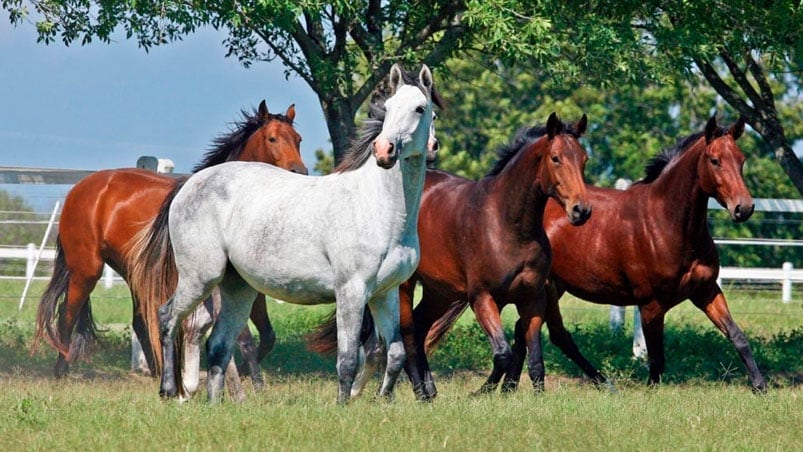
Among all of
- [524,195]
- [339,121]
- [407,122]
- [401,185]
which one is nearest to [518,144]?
[524,195]

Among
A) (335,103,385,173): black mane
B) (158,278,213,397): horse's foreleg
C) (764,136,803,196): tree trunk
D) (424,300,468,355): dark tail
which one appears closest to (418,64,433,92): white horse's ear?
(335,103,385,173): black mane

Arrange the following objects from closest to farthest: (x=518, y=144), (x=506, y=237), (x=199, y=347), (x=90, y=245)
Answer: (x=199, y=347), (x=506, y=237), (x=518, y=144), (x=90, y=245)

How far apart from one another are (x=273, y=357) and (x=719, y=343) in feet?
16.1

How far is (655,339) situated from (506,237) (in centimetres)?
177

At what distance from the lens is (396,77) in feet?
25.1

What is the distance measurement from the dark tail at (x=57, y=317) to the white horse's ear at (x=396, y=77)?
459 centimetres

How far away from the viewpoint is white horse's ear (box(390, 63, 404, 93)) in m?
7.62

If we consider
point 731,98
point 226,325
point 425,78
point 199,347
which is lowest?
point 199,347

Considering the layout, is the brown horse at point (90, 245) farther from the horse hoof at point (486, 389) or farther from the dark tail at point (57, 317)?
the horse hoof at point (486, 389)

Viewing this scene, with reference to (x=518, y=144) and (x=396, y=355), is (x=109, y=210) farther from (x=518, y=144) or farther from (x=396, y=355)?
(x=396, y=355)

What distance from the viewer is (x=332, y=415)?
6758 millimetres

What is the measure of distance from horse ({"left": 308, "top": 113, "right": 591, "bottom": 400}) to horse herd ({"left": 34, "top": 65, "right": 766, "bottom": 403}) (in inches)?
0.6

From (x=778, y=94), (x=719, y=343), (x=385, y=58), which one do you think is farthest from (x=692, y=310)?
(x=778, y=94)

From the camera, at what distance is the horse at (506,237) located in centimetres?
885
